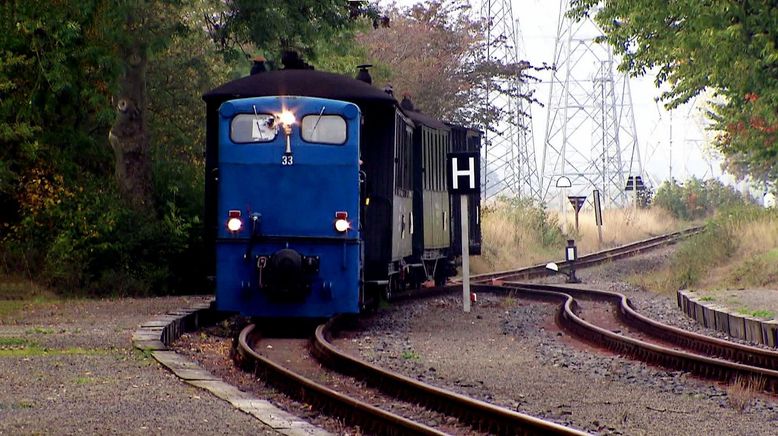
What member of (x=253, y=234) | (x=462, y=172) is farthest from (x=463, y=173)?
(x=253, y=234)

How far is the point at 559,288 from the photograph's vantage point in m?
28.0

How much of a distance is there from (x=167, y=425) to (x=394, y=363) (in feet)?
16.6

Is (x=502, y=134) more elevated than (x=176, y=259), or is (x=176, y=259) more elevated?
(x=502, y=134)

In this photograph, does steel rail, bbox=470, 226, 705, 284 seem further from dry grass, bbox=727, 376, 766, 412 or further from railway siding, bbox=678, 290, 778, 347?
dry grass, bbox=727, 376, 766, 412

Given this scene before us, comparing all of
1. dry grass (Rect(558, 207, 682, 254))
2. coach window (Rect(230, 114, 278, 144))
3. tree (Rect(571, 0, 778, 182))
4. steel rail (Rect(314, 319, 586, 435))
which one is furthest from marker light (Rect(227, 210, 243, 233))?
dry grass (Rect(558, 207, 682, 254))

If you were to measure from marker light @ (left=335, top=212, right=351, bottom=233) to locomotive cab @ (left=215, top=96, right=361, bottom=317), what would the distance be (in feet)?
0.04

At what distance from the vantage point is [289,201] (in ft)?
55.7

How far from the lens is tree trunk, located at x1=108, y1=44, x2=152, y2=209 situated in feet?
85.7

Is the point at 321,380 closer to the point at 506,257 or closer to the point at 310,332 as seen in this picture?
the point at 310,332

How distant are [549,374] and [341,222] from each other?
454 cm

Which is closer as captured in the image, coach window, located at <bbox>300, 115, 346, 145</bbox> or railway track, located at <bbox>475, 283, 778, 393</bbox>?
railway track, located at <bbox>475, 283, 778, 393</bbox>

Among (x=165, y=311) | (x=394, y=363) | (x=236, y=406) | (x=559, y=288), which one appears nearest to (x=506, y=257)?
(x=559, y=288)

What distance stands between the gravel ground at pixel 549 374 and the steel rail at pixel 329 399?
4.43 feet

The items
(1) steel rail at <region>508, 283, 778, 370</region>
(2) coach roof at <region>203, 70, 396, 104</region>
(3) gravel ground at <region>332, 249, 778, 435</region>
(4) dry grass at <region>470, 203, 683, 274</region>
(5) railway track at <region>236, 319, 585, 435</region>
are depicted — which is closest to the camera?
(5) railway track at <region>236, 319, 585, 435</region>
